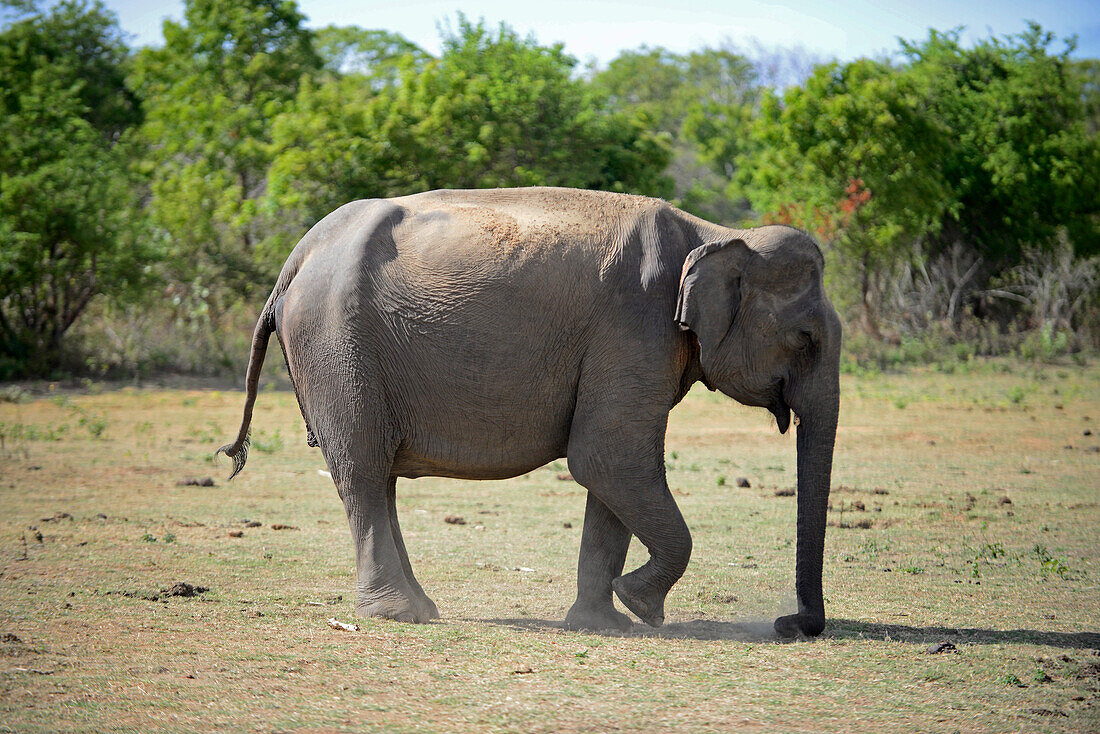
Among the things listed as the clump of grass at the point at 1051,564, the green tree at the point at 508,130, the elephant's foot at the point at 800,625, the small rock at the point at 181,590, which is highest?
the green tree at the point at 508,130

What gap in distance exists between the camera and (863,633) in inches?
225

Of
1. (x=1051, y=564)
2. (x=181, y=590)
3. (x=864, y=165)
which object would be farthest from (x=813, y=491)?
(x=864, y=165)

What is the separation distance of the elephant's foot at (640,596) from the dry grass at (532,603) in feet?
0.48

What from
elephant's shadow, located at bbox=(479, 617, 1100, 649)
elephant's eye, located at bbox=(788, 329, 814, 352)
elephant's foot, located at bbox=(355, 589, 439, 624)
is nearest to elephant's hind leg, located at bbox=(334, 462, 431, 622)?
elephant's foot, located at bbox=(355, 589, 439, 624)

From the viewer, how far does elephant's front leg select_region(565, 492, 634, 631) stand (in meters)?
5.96

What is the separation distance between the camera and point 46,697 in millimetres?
4430

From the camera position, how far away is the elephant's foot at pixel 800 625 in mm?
5582

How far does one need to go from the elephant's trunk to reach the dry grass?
0.51 ft

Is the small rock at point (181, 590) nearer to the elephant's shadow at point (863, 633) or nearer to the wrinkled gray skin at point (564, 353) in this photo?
the wrinkled gray skin at point (564, 353)

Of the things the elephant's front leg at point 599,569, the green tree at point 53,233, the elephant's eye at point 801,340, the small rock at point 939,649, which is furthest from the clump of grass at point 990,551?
the green tree at point 53,233

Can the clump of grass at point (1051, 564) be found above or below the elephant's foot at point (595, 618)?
above

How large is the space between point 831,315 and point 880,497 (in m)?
5.03

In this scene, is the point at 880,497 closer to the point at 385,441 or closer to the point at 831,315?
the point at 831,315

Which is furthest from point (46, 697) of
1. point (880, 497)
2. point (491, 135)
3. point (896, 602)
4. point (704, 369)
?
point (491, 135)
